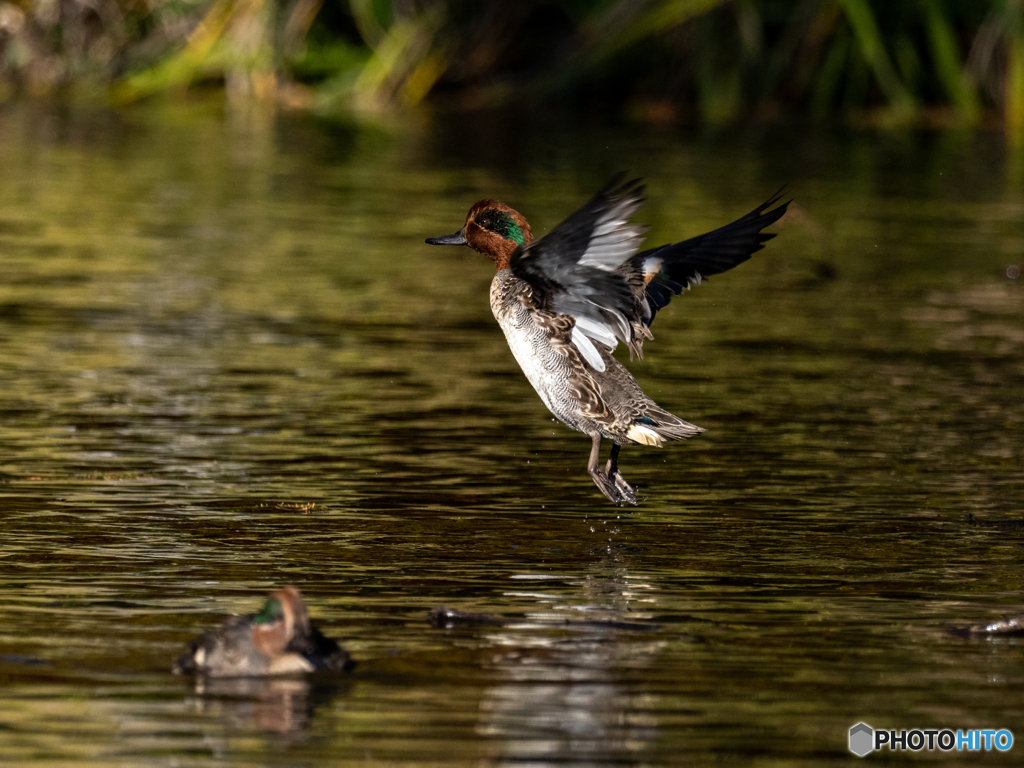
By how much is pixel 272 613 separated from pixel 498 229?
2.89 m

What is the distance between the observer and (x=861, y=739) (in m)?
5.47

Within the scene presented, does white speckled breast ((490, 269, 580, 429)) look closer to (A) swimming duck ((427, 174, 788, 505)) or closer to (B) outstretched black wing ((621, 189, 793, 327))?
(A) swimming duck ((427, 174, 788, 505))

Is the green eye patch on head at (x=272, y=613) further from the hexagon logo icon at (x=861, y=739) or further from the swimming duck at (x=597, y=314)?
the swimming duck at (x=597, y=314)

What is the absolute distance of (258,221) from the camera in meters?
19.4

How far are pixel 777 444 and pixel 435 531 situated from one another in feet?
8.57

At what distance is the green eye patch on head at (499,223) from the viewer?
8242mm

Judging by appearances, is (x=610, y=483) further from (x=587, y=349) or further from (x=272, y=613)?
(x=272, y=613)

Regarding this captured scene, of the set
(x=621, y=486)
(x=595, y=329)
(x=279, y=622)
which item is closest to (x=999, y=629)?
(x=621, y=486)

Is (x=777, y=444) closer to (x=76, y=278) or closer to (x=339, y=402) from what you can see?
(x=339, y=402)

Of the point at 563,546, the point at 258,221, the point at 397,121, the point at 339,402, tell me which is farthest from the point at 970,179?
the point at 563,546

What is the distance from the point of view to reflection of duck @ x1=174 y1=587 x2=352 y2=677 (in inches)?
228

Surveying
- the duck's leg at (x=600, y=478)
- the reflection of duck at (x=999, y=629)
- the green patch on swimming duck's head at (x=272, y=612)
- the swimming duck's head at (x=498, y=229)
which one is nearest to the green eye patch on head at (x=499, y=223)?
the swimming duck's head at (x=498, y=229)

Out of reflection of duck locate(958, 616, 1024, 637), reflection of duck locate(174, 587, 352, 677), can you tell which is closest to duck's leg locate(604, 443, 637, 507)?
reflection of duck locate(958, 616, 1024, 637)

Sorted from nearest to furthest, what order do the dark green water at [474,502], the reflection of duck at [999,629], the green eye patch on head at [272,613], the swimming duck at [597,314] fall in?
the dark green water at [474,502], the green eye patch on head at [272,613], the reflection of duck at [999,629], the swimming duck at [597,314]
